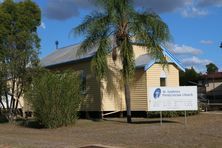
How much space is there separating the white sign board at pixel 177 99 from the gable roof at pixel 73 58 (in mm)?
5241

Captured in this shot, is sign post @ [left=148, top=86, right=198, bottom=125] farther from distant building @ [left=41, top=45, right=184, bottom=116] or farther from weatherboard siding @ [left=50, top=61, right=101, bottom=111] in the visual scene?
weatherboard siding @ [left=50, top=61, right=101, bottom=111]

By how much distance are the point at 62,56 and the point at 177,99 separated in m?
15.4

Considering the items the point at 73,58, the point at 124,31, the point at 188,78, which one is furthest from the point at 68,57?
the point at 188,78

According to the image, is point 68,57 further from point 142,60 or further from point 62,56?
point 142,60

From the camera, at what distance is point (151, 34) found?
26219 mm

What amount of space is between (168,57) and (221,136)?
47.0 ft

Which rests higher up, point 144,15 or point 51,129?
point 144,15

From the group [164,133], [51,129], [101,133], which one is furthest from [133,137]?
[51,129]

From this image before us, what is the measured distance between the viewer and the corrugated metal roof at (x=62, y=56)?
111 feet

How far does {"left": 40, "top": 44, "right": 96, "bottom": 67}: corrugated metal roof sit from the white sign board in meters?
9.13

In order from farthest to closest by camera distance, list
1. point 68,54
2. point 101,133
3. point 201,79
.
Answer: point 201,79 → point 68,54 → point 101,133

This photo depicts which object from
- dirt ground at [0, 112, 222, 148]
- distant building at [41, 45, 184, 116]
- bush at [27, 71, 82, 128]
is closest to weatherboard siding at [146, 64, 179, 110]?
distant building at [41, 45, 184, 116]

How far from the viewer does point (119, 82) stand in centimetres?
3159

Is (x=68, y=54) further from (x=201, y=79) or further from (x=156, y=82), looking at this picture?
(x=201, y=79)
